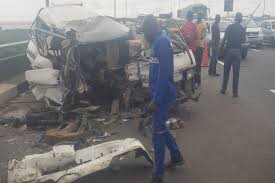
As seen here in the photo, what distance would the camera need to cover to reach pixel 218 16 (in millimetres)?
13539

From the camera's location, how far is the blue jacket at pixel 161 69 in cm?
480

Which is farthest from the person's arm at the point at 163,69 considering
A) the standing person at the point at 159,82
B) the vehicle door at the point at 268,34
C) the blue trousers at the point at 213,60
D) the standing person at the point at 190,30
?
the vehicle door at the point at 268,34

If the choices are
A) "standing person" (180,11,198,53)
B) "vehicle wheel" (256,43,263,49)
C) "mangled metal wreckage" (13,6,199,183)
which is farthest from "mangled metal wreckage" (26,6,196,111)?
"vehicle wheel" (256,43,263,49)

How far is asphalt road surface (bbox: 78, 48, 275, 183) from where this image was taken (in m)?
5.18

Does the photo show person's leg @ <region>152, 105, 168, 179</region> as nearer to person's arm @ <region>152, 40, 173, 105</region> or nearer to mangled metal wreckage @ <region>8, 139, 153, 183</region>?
person's arm @ <region>152, 40, 173, 105</region>

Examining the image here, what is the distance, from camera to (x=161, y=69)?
4785 mm

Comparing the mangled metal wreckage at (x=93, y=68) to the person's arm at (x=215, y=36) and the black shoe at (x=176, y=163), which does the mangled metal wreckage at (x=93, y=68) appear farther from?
the person's arm at (x=215, y=36)

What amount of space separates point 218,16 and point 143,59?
19.8 feet

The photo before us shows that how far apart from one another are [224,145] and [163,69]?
2198 millimetres

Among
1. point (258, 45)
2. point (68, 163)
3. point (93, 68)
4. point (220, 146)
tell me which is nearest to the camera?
point (68, 163)

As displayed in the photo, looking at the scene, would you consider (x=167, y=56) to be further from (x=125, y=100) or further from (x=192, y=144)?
(x=125, y=100)

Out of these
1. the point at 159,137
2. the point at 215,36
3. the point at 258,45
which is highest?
the point at 215,36

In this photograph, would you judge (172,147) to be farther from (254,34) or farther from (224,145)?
(254,34)

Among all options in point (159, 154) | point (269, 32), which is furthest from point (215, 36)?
point (269, 32)
